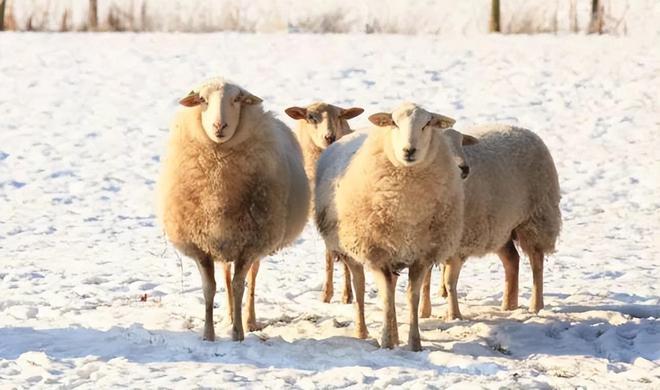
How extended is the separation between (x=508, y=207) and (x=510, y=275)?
74 cm

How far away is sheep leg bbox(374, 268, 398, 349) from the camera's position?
8.20 meters

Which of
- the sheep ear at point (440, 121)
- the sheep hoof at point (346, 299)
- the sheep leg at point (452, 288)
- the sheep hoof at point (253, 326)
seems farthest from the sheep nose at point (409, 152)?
the sheep hoof at point (346, 299)

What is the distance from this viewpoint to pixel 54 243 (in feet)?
41.2

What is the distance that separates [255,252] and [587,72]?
12.2 metres

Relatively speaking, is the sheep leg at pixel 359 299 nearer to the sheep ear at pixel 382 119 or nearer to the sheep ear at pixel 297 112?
the sheep ear at pixel 382 119

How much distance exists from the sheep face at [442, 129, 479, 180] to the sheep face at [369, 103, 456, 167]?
1.46 feet

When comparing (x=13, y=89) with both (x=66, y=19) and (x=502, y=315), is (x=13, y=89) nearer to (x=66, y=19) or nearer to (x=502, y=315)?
(x=66, y=19)

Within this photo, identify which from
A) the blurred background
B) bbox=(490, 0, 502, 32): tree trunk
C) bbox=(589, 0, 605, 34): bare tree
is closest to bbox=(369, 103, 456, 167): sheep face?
the blurred background

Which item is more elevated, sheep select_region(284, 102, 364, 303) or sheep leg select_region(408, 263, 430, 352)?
sheep select_region(284, 102, 364, 303)

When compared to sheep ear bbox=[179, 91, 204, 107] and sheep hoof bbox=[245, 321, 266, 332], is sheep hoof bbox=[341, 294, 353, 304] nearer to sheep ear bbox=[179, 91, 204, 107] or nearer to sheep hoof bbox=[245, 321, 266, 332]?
→ sheep hoof bbox=[245, 321, 266, 332]

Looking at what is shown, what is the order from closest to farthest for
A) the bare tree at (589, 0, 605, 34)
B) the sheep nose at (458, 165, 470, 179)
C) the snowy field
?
the snowy field
the sheep nose at (458, 165, 470, 179)
the bare tree at (589, 0, 605, 34)

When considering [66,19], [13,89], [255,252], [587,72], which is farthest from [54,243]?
[66,19]

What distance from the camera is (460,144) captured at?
29.6ft

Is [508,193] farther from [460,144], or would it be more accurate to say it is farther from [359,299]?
[359,299]
